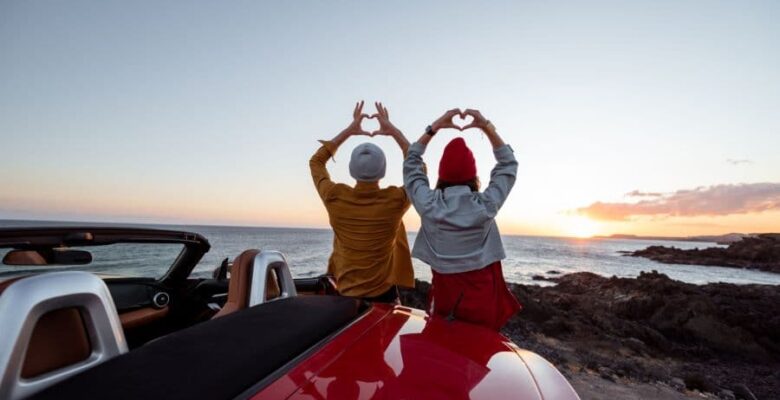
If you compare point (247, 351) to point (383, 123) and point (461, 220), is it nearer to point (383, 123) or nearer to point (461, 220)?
point (461, 220)

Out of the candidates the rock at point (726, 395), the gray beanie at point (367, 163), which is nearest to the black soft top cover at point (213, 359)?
the gray beanie at point (367, 163)

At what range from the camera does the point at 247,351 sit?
120cm

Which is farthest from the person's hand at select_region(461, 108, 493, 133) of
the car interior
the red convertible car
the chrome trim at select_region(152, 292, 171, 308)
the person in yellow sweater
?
the chrome trim at select_region(152, 292, 171, 308)

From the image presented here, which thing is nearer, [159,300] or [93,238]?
[93,238]

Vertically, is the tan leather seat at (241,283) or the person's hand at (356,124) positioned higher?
the person's hand at (356,124)

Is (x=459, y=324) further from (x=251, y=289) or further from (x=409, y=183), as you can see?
(x=251, y=289)

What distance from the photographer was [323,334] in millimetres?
1502

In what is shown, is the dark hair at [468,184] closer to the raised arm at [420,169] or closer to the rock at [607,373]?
the raised arm at [420,169]

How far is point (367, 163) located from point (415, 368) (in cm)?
182

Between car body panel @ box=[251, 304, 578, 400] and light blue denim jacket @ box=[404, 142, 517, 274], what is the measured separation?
1.85ft

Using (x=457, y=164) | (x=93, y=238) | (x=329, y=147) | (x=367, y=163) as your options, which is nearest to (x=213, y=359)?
(x=93, y=238)

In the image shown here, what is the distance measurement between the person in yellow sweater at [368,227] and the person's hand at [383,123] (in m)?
0.05

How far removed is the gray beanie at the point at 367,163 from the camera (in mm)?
2908

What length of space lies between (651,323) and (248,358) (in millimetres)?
14547
